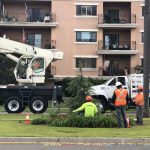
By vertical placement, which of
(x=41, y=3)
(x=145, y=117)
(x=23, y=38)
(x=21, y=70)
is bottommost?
(x=145, y=117)

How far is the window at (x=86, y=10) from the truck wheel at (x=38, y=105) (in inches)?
1143

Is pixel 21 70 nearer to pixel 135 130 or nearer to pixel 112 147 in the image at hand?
pixel 135 130

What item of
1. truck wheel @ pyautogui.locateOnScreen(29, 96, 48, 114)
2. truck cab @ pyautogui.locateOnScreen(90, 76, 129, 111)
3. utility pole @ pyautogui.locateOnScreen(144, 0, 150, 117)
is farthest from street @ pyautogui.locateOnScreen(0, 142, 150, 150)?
truck cab @ pyautogui.locateOnScreen(90, 76, 129, 111)

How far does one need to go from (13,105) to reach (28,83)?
79.5 inches

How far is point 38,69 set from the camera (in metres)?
30.0

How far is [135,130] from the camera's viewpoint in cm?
1702

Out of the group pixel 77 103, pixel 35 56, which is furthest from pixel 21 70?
pixel 77 103

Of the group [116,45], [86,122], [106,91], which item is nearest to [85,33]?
[116,45]

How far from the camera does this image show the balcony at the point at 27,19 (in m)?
54.9

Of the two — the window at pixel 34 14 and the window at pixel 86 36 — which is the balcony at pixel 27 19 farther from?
the window at pixel 86 36

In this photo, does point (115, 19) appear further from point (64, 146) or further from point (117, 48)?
point (64, 146)

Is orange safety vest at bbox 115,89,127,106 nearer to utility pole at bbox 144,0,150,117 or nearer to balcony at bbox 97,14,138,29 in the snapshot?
utility pole at bbox 144,0,150,117

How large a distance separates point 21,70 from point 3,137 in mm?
16030

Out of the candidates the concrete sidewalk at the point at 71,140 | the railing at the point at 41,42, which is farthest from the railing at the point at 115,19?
the concrete sidewalk at the point at 71,140
